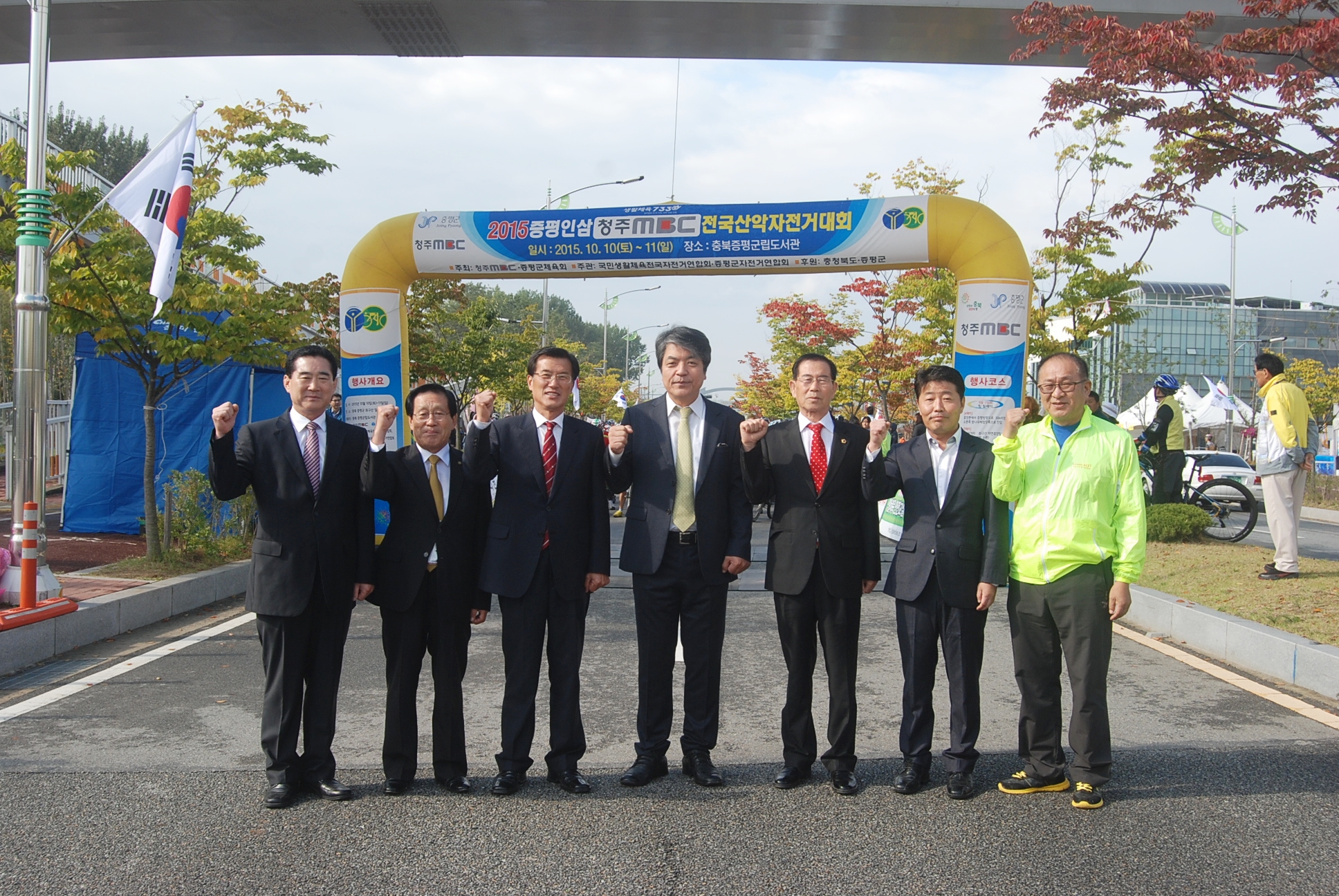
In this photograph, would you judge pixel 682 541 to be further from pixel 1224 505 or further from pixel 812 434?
pixel 1224 505

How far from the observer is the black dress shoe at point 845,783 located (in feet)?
13.7

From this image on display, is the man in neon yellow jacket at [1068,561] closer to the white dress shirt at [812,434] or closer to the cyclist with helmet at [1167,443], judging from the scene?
the white dress shirt at [812,434]

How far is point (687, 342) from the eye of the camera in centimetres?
445

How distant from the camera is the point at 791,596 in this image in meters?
4.42

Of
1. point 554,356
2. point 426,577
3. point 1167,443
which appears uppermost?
point 554,356

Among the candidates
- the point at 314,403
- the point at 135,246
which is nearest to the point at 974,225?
the point at 314,403

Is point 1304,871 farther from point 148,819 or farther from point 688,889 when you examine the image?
point 148,819

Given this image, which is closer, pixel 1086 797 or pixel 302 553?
pixel 1086 797

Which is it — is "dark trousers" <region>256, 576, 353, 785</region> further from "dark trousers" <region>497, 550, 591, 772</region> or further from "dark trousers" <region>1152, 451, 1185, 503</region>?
"dark trousers" <region>1152, 451, 1185, 503</region>

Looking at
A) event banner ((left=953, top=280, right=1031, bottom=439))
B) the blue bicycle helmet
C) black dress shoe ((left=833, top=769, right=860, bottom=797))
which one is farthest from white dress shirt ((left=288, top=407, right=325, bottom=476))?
the blue bicycle helmet

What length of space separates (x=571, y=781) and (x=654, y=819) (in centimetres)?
48

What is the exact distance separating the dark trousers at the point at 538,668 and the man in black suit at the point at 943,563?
1407 mm

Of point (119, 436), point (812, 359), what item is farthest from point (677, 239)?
point (119, 436)

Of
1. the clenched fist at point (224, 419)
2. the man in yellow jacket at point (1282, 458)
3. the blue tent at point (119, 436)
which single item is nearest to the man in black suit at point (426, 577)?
the clenched fist at point (224, 419)
